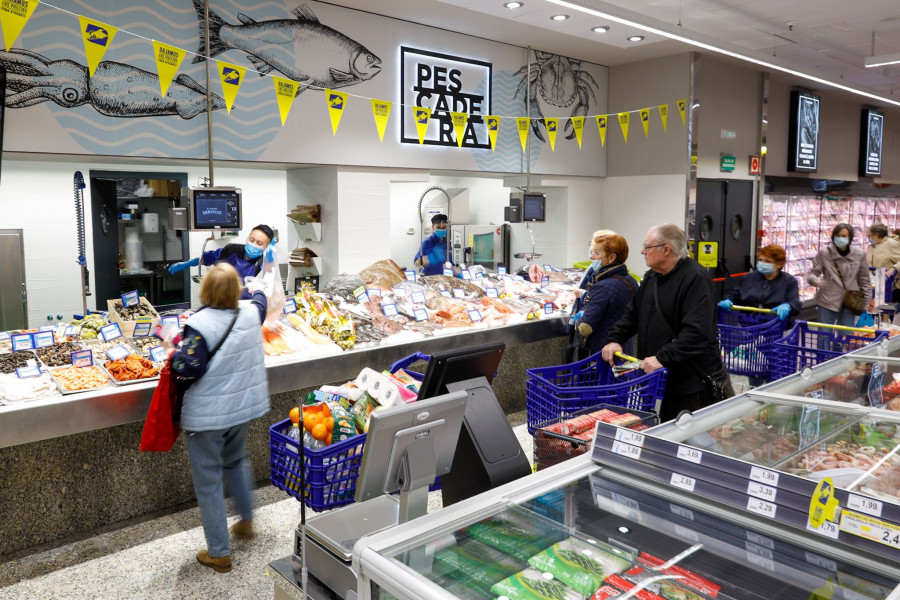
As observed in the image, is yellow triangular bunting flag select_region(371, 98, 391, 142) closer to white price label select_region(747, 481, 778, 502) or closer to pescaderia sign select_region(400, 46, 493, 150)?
pescaderia sign select_region(400, 46, 493, 150)

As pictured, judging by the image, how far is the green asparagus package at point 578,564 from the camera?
1535mm

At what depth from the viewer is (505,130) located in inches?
328

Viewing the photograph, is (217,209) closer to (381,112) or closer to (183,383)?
(381,112)

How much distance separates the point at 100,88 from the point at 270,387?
2935 mm

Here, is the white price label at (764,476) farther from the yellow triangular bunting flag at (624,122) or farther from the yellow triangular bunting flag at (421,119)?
the yellow triangular bunting flag at (624,122)

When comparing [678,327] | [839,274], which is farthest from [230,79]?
[839,274]

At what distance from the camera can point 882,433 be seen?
231 cm

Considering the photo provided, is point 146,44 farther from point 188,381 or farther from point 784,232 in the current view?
point 784,232

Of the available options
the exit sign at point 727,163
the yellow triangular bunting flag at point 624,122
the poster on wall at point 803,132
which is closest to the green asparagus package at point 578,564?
the yellow triangular bunting flag at point 624,122

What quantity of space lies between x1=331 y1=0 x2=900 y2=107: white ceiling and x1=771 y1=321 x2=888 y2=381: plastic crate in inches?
106

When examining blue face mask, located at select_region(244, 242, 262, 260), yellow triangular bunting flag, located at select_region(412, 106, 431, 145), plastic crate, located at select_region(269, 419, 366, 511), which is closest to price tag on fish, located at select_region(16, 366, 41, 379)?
plastic crate, located at select_region(269, 419, 366, 511)

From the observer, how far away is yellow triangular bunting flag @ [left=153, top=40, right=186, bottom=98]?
456 centimetres

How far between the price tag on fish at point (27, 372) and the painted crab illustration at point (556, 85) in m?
6.22

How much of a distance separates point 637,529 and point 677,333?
7.61ft
